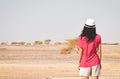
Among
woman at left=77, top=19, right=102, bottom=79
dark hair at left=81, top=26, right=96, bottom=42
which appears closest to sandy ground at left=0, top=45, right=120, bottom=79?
woman at left=77, top=19, right=102, bottom=79

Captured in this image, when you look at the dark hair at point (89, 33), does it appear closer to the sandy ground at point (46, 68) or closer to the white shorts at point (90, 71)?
the white shorts at point (90, 71)

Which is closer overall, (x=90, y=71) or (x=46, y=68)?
(x=90, y=71)

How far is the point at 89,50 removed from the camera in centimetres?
1237

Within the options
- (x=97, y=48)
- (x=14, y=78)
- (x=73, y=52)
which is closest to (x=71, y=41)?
(x=73, y=52)

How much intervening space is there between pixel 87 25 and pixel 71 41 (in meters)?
62.6

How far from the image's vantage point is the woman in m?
12.3

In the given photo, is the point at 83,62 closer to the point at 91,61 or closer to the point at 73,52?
the point at 91,61

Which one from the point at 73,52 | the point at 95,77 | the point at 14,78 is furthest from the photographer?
the point at 73,52

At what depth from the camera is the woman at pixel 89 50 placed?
→ 40.4 ft

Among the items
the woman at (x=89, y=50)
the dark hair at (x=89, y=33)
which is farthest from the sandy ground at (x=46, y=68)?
the dark hair at (x=89, y=33)

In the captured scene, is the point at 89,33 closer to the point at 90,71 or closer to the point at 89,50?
the point at 89,50

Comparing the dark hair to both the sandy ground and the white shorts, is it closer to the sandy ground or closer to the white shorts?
the white shorts

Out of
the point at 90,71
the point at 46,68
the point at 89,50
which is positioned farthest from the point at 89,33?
the point at 46,68

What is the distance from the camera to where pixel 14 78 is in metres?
23.2
